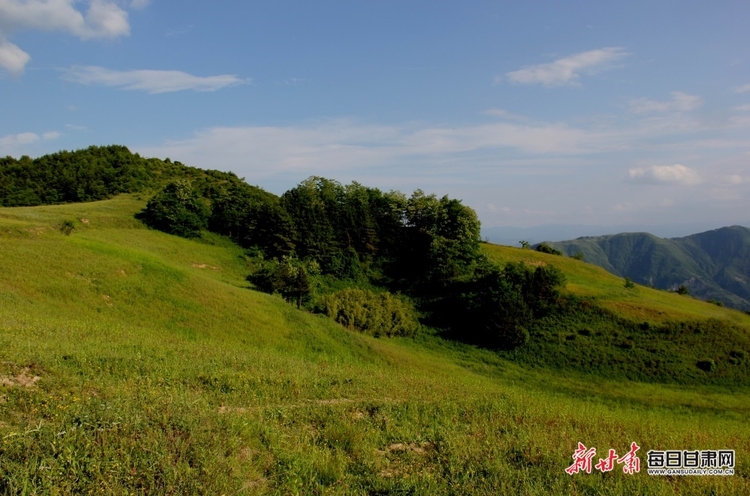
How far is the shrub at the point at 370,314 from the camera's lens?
47094 mm

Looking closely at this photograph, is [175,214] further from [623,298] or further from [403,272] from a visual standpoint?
[623,298]

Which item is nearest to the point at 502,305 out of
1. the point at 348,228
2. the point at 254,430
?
the point at 348,228

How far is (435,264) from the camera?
61.7m

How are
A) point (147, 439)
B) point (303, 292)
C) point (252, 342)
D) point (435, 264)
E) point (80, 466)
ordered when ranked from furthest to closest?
point (435, 264) → point (303, 292) → point (252, 342) → point (147, 439) → point (80, 466)

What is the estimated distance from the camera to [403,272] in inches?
2591

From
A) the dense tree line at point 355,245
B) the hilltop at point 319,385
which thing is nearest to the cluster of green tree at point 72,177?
the dense tree line at point 355,245

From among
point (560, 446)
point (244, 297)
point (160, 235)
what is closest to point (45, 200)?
point (160, 235)

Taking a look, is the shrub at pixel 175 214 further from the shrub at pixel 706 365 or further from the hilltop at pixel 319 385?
the shrub at pixel 706 365

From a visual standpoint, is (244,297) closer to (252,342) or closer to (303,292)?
(252,342)

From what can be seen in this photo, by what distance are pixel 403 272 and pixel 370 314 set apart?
18189 millimetres

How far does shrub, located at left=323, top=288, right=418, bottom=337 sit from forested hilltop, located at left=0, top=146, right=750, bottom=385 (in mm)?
165

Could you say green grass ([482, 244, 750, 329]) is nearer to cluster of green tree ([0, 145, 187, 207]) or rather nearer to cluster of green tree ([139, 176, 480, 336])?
cluster of green tree ([139, 176, 480, 336])

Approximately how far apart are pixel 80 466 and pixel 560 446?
856 cm

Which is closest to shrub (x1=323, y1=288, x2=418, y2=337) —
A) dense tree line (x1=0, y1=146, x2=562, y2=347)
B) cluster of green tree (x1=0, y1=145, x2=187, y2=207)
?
dense tree line (x1=0, y1=146, x2=562, y2=347)
